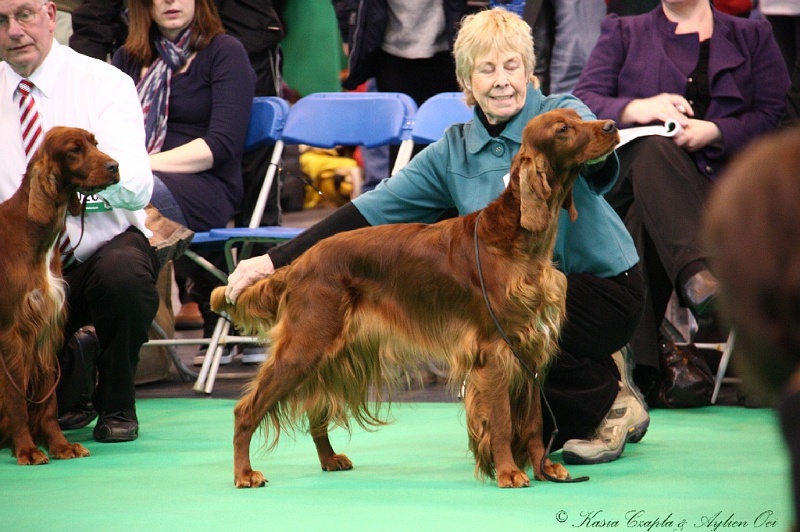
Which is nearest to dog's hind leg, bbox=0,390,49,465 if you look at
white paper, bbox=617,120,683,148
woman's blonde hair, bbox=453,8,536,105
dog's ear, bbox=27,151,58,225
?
dog's ear, bbox=27,151,58,225

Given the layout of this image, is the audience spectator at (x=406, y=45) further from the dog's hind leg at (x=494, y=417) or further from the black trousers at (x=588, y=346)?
the dog's hind leg at (x=494, y=417)

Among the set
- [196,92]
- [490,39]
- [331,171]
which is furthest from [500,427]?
[331,171]

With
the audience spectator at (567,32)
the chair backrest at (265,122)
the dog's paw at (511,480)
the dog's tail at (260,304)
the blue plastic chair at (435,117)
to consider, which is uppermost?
the audience spectator at (567,32)

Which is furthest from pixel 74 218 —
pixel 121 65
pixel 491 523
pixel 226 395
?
pixel 491 523

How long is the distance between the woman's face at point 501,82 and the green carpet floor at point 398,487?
1061 millimetres

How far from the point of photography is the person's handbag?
4164 mm

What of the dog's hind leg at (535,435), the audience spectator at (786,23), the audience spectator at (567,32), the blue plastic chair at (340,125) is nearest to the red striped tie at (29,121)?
the blue plastic chair at (340,125)

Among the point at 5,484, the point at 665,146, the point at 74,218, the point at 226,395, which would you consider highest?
the point at 665,146

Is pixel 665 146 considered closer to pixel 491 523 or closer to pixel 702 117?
pixel 702 117

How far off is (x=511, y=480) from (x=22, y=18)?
2.34m

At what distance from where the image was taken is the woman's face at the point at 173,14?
5.02m

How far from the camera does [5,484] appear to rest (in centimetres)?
320

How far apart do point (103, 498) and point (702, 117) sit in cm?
267

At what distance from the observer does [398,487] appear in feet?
9.84
